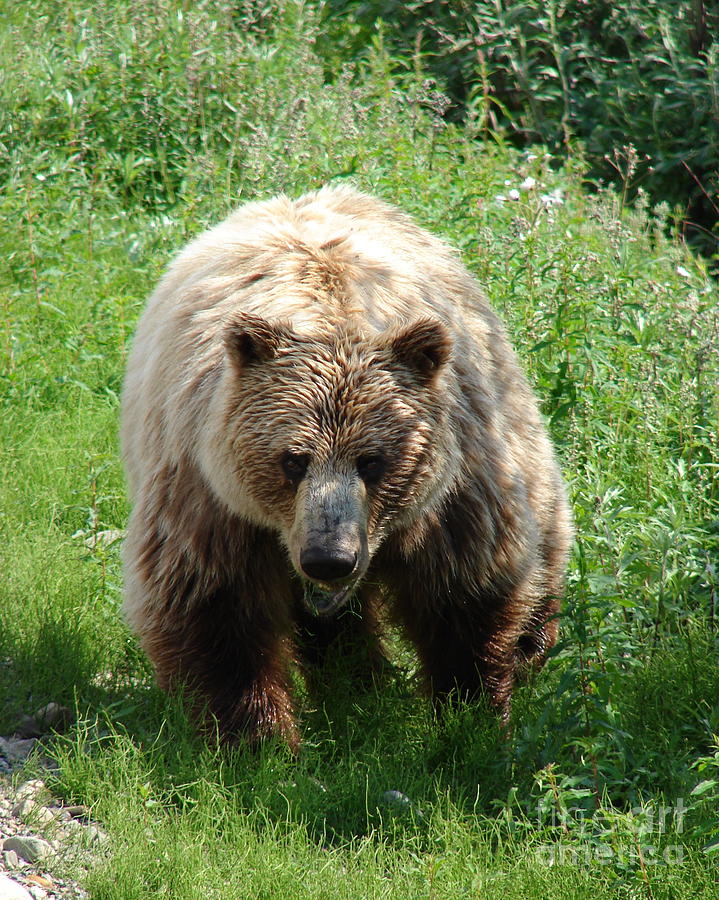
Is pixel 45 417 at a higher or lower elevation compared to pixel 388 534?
lower

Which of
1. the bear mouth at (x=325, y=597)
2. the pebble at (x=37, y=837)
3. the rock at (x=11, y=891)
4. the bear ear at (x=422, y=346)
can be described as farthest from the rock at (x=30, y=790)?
the bear ear at (x=422, y=346)

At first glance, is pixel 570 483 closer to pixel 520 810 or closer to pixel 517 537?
pixel 517 537

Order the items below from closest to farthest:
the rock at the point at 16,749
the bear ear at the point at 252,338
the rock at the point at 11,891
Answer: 1. the rock at the point at 11,891
2. the bear ear at the point at 252,338
3. the rock at the point at 16,749

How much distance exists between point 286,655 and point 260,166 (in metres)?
3.61

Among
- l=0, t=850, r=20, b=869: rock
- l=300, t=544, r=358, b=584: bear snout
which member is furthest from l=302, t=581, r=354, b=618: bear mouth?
l=0, t=850, r=20, b=869: rock

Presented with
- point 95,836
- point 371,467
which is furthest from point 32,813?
point 371,467

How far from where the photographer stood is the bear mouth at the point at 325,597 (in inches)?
158

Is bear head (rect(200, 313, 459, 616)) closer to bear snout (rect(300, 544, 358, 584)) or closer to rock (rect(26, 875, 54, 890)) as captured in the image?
bear snout (rect(300, 544, 358, 584))

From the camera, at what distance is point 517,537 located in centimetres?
459

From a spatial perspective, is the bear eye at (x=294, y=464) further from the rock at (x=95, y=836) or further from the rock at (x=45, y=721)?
the rock at (x=45, y=721)

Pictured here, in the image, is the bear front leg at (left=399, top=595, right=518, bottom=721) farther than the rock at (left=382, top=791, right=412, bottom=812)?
Yes

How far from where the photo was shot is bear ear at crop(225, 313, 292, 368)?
12.8 feet

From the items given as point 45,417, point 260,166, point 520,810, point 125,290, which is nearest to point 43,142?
point 125,290

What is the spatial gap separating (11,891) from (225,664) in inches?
48.2
